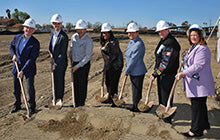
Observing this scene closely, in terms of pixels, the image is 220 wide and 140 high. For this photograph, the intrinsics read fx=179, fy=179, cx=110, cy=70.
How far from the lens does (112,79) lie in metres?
4.15

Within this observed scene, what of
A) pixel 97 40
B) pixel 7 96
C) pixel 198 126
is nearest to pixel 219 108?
pixel 198 126

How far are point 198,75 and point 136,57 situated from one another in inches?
44.5

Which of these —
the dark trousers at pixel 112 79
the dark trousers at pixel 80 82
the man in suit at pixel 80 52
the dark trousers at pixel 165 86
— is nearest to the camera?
the dark trousers at pixel 165 86

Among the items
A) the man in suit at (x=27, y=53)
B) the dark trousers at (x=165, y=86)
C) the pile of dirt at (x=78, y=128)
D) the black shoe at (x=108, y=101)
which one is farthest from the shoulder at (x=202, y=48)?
the man in suit at (x=27, y=53)

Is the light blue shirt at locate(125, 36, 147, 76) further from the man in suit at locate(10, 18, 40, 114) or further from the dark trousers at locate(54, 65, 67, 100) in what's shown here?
the man in suit at locate(10, 18, 40, 114)

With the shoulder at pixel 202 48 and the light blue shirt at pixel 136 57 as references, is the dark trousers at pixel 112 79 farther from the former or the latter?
the shoulder at pixel 202 48

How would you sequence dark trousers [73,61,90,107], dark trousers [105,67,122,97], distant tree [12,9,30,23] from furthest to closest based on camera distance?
distant tree [12,9,30,23], dark trousers [105,67,122,97], dark trousers [73,61,90,107]

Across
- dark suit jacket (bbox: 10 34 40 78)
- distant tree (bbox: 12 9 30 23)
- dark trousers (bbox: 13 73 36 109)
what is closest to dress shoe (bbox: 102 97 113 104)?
dark trousers (bbox: 13 73 36 109)

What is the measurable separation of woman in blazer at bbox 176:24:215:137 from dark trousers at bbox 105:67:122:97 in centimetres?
167

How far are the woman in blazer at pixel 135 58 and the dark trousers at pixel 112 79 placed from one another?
62cm

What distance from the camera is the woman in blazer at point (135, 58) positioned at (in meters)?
3.31

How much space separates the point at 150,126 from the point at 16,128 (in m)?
2.22

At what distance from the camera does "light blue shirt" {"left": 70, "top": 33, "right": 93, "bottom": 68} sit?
11.6 ft

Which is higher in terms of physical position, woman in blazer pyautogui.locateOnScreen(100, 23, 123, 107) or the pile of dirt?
woman in blazer pyautogui.locateOnScreen(100, 23, 123, 107)
